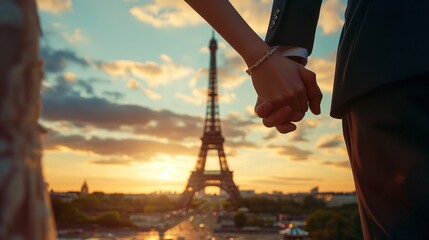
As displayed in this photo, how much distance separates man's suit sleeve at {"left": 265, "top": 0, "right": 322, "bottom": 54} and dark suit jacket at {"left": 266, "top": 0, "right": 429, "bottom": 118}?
0.17 m

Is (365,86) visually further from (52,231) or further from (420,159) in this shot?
(52,231)

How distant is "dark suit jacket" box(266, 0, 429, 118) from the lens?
3.06ft

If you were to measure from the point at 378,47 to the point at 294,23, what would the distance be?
35 cm

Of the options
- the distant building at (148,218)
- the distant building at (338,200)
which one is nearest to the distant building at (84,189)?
the distant building at (148,218)

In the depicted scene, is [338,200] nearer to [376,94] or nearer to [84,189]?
[84,189]

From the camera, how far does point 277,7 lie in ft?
4.27

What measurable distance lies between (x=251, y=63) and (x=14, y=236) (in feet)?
2.78

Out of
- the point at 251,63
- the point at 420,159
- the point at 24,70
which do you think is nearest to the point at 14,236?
the point at 24,70

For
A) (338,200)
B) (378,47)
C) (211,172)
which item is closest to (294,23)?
(378,47)

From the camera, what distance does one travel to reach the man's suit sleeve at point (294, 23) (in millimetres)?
1274

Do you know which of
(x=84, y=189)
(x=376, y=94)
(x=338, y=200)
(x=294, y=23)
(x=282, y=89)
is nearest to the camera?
(x=376, y=94)

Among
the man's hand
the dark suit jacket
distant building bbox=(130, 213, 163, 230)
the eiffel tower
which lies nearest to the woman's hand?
the man's hand

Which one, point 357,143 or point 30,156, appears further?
point 357,143

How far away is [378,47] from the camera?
0.97 meters
